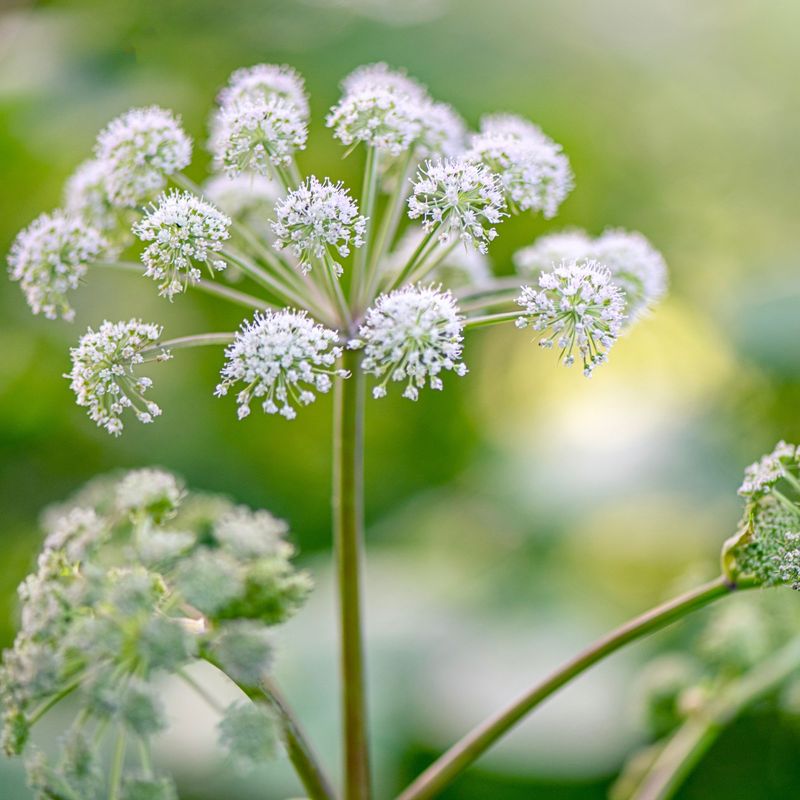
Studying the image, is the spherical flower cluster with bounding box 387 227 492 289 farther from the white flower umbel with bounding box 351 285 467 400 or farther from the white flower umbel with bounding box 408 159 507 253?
the white flower umbel with bounding box 351 285 467 400

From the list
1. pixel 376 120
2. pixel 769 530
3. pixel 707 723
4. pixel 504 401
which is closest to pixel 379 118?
pixel 376 120

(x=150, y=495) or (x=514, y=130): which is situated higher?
(x=514, y=130)

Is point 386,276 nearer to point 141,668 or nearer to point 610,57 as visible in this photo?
point 141,668

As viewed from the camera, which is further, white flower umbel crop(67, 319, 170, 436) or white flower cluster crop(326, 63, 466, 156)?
white flower cluster crop(326, 63, 466, 156)

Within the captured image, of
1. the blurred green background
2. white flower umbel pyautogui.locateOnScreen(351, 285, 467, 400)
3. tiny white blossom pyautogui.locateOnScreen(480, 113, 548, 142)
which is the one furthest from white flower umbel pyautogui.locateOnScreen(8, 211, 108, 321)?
the blurred green background

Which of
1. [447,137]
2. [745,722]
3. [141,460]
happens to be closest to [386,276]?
[447,137]

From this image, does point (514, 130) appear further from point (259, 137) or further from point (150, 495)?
point (150, 495)
